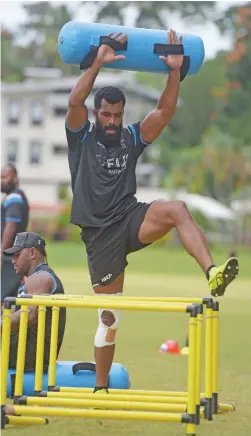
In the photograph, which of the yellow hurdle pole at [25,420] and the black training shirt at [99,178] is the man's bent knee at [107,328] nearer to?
the black training shirt at [99,178]

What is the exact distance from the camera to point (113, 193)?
7656mm

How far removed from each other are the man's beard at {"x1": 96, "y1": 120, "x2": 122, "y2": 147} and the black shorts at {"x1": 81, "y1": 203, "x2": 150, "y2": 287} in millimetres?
472

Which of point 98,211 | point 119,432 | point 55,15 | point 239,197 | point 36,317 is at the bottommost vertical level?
point 119,432

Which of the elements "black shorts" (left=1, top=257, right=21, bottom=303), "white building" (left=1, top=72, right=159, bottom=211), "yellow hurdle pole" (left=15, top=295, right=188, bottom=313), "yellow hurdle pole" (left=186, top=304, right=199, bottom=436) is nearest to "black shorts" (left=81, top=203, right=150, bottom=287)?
"yellow hurdle pole" (left=15, top=295, right=188, bottom=313)

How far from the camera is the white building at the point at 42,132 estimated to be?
236 ft

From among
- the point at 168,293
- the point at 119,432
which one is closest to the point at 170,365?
the point at 119,432

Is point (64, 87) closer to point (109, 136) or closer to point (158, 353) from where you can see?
point (158, 353)

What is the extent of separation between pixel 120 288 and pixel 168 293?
487 inches

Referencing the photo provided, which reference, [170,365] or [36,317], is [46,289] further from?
[170,365]

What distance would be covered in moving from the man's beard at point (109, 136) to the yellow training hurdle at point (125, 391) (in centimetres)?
127

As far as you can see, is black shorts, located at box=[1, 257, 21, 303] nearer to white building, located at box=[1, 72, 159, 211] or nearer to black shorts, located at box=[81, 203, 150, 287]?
black shorts, located at box=[81, 203, 150, 287]

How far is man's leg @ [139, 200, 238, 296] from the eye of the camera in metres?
6.69

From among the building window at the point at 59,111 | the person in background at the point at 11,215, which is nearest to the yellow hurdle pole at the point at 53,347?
A: the person in background at the point at 11,215

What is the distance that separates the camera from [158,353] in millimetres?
11289
